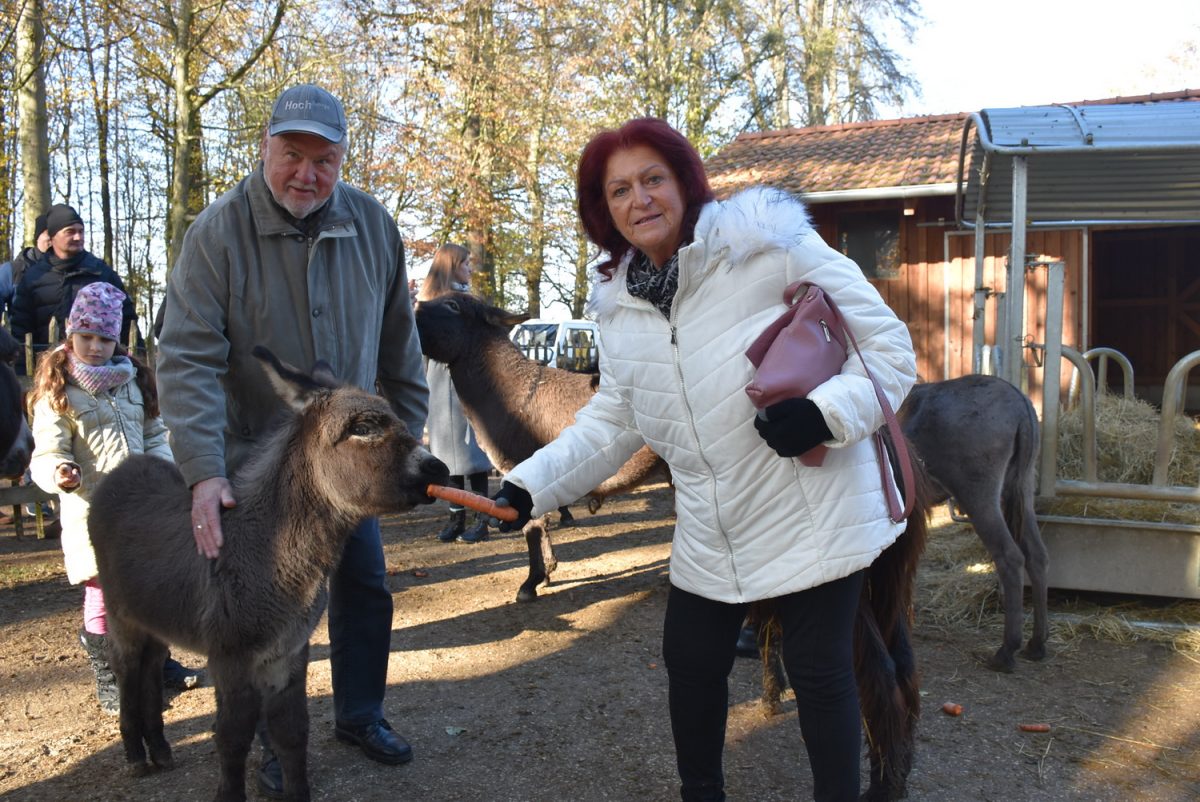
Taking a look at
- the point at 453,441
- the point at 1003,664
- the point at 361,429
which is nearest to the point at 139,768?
the point at 361,429

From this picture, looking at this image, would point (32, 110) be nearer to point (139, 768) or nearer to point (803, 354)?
point (139, 768)

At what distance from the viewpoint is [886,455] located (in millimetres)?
2678

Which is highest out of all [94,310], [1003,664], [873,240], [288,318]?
[873,240]

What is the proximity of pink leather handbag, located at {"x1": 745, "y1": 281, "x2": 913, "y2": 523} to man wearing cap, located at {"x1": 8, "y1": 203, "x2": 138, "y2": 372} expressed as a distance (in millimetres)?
6873

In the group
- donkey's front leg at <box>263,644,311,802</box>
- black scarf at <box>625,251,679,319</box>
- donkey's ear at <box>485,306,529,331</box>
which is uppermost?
donkey's ear at <box>485,306,529,331</box>

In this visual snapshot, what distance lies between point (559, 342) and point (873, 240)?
609cm

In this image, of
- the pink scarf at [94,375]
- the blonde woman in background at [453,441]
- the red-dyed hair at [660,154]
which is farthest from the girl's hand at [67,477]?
the blonde woman in background at [453,441]

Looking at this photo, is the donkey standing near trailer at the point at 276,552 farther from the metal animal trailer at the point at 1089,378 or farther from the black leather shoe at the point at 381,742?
the metal animal trailer at the point at 1089,378

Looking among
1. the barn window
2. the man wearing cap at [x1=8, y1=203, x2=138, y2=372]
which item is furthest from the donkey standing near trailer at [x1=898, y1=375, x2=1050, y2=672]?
the barn window

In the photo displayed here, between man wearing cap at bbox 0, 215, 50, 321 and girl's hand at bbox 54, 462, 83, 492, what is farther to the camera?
man wearing cap at bbox 0, 215, 50, 321

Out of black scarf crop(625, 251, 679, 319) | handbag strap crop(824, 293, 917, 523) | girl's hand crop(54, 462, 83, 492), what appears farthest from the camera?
girl's hand crop(54, 462, 83, 492)

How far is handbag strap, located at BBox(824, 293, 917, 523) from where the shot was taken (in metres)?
2.46

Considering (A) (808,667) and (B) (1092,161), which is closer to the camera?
(A) (808,667)

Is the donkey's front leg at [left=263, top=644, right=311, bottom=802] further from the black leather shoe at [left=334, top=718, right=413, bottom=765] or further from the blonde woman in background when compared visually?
the blonde woman in background
